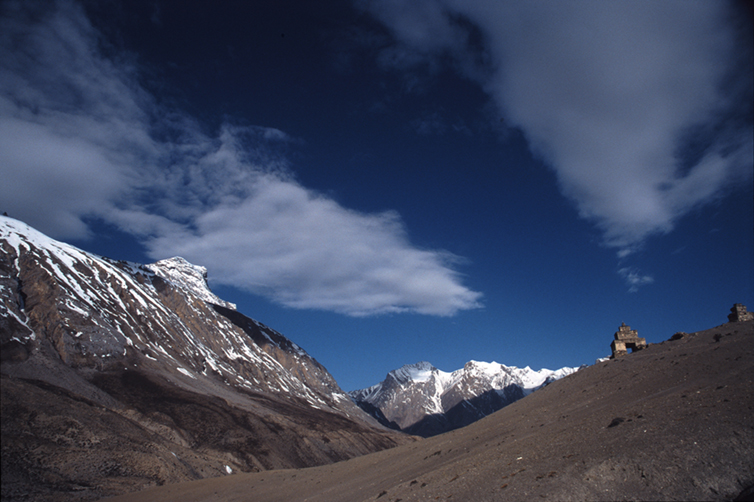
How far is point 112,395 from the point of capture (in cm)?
8294

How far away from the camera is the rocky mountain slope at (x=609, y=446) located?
13227 millimetres

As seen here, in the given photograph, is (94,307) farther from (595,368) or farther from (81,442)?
(595,368)

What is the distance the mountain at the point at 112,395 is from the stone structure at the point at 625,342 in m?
54.7

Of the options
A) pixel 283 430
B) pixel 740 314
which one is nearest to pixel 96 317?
pixel 283 430

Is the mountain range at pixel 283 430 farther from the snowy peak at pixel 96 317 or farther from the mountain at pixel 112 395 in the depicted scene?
the snowy peak at pixel 96 317

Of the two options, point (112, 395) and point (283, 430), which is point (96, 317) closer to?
point (112, 395)

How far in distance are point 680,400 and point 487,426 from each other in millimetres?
17328

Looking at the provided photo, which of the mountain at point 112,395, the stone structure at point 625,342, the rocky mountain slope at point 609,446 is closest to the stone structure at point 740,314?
the rocky mountain slope at point 609,446

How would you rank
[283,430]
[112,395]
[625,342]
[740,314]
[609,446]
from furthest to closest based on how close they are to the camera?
1. [283,430]
2. [112,395]
3. [625,342]
4. [740,314]
5. [609,446]

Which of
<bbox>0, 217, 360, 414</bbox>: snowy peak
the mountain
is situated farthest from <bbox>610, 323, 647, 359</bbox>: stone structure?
<bbox>0, 217, 360, 414</bbox>: snowy peak

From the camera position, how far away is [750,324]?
31219 millimetres

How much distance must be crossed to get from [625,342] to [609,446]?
2987 cm

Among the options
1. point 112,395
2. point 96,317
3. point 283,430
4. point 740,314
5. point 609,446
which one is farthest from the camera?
point 96,317

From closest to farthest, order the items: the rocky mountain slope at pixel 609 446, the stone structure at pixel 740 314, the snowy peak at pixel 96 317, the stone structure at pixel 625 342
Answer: the rocky mountain slope at pixel 609 446
the stone structure at pixel 740 314
the stone structure at pixel 625 342
the snowy peak at pixel 96 317
